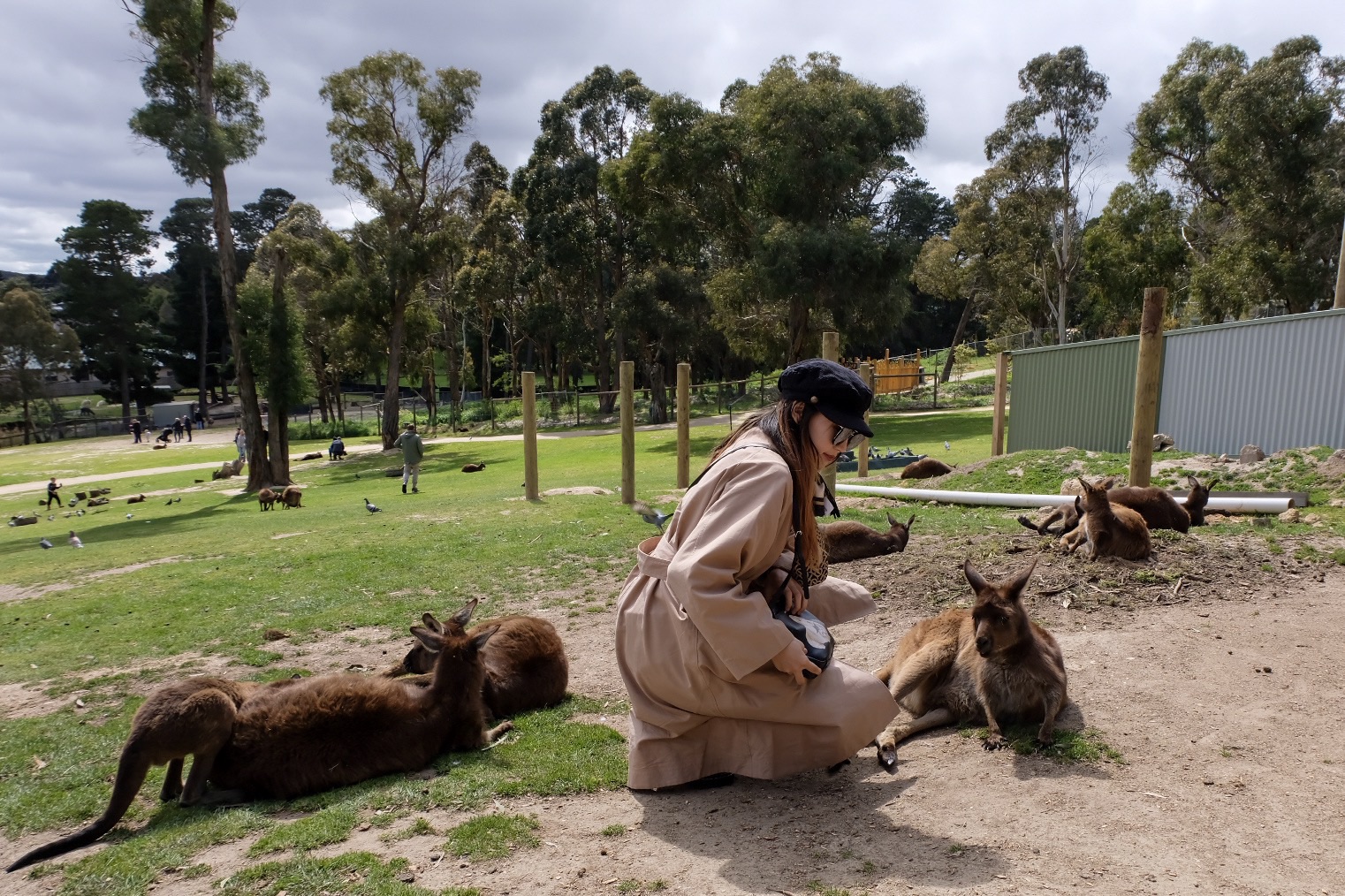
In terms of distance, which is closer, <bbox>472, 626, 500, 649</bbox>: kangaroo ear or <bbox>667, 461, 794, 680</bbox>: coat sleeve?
<bbox>667, 461, 794, 680</bbox>: coat sleeve

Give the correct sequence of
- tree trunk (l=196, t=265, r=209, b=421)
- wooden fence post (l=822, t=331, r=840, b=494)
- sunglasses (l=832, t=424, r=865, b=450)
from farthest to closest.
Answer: tree trunk (l=196, t=265, r=209, b=421), wooden fence post (l=822, t=331, r=840, b=494), sunglasses (l=832, t=424, r=865, b=450)

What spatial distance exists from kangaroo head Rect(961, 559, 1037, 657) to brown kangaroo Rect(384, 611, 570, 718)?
2.96 m

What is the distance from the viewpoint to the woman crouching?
355 centimetres

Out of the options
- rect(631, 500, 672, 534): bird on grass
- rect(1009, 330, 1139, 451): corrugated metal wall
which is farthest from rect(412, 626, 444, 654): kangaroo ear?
rect(1009, 330, 1139, 451): corrugated metal wall

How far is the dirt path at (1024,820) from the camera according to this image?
3.29 metres

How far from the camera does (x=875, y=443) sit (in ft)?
95.8

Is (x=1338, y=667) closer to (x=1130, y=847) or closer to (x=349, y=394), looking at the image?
(x=1130, y=847)

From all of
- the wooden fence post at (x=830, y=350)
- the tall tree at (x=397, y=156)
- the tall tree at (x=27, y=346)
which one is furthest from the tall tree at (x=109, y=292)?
the wooden fence post at (x=830, y=350)

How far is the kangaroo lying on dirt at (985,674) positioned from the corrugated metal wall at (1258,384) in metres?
12.6

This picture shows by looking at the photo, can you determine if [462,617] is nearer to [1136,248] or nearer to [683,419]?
[683,419]

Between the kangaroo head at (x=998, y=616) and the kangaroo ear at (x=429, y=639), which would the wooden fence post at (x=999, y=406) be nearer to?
the kangaroo head at (x=998, y=616)

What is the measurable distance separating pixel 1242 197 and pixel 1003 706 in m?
35.6

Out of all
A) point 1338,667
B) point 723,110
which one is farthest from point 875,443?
point 1338,667

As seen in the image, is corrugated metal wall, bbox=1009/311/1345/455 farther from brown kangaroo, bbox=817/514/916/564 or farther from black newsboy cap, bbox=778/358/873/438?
black newsboy cap, bbox=778/358/873/438
